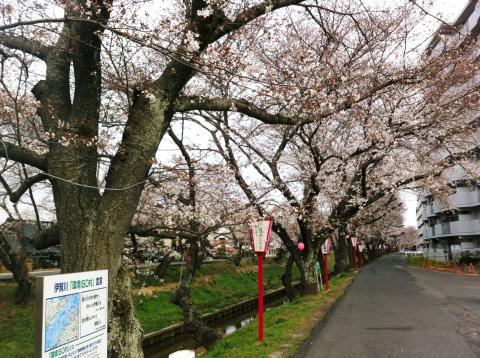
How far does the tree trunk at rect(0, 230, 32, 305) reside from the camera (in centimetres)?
1777

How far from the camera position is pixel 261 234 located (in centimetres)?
961

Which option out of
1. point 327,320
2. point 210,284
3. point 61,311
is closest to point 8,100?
point 61,311

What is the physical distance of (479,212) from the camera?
4550cm

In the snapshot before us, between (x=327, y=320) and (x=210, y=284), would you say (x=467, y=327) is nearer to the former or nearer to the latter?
(x=327, y=320)

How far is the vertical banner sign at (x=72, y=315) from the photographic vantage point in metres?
3.41

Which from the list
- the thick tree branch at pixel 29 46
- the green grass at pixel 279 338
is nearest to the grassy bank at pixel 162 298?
the green grass at pixel 279 338

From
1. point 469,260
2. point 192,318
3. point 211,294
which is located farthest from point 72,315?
point 469,260

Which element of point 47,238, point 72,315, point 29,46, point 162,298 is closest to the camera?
point 72,315

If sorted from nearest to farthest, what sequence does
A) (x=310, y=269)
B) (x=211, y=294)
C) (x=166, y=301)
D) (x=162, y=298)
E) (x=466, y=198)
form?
(x=310, y=269)
(x=166, y=301)
(x=162, y=298)
(x=211, y=294)
(x=466, y=198)

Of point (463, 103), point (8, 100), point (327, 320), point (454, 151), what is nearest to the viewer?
point (8, 100)

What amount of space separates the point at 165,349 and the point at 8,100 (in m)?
11.8

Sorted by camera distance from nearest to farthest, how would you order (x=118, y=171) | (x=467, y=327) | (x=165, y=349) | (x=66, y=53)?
(x=118, y=171), (x=66, y=53), (x=467, y=327), (x=165, y=349)

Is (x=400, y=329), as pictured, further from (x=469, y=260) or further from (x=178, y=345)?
(x=469, y=260)

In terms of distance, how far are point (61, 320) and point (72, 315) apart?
168 mm
